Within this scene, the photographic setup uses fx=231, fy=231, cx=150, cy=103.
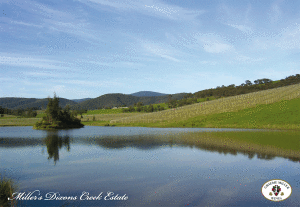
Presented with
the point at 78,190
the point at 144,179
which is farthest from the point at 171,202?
the point at 78,190

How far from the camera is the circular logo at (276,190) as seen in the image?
10877mm

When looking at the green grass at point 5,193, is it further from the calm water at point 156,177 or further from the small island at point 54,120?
the small island at point 54,120

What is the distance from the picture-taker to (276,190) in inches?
451

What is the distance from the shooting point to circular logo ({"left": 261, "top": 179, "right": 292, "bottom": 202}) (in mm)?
10877

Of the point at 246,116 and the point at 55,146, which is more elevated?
the point at 246,116

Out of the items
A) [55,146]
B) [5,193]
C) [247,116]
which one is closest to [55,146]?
A: [55,146]

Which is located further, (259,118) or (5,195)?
(259,118)

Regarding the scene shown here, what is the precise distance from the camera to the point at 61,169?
54.1 feet

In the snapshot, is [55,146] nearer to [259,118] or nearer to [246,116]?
[259,118]

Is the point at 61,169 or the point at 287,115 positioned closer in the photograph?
the point at 61,169

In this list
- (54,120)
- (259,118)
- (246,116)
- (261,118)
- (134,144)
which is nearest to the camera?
(134,144)

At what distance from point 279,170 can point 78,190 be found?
12.9 meters

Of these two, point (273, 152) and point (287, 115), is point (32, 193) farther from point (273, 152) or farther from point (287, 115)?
point (287, 115)

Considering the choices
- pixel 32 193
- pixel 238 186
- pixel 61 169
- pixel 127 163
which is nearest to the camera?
pixel 32 193
